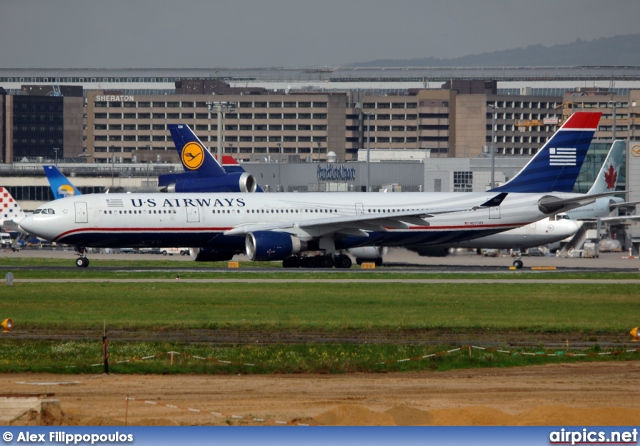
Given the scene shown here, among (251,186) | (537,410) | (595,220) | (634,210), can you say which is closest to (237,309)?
(537,410)

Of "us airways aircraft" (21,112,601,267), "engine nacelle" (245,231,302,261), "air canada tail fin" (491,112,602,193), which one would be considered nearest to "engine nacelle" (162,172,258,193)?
"us airways aircraft" (21,112,601,267)

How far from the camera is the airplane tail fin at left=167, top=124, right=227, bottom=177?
74625 mm

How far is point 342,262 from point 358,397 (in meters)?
40.7

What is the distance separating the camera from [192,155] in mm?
75625

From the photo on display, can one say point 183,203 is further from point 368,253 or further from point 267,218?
point 368,253

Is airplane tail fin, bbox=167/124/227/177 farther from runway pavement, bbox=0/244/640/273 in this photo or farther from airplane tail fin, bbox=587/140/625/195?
airplane tail fin, bbox=587/140/625/195

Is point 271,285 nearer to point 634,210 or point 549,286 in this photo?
point 549,286

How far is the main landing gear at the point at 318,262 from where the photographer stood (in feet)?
202

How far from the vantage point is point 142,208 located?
196ft

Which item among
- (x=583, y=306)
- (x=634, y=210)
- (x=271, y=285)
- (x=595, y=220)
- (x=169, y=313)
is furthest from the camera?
(x=634, y=210)

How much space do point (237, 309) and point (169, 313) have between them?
8.74 ft

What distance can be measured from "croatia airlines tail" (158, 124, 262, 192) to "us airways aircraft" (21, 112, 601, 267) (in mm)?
9514

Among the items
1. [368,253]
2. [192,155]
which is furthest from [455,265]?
[192,155]

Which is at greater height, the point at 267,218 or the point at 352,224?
the point at 267,218
